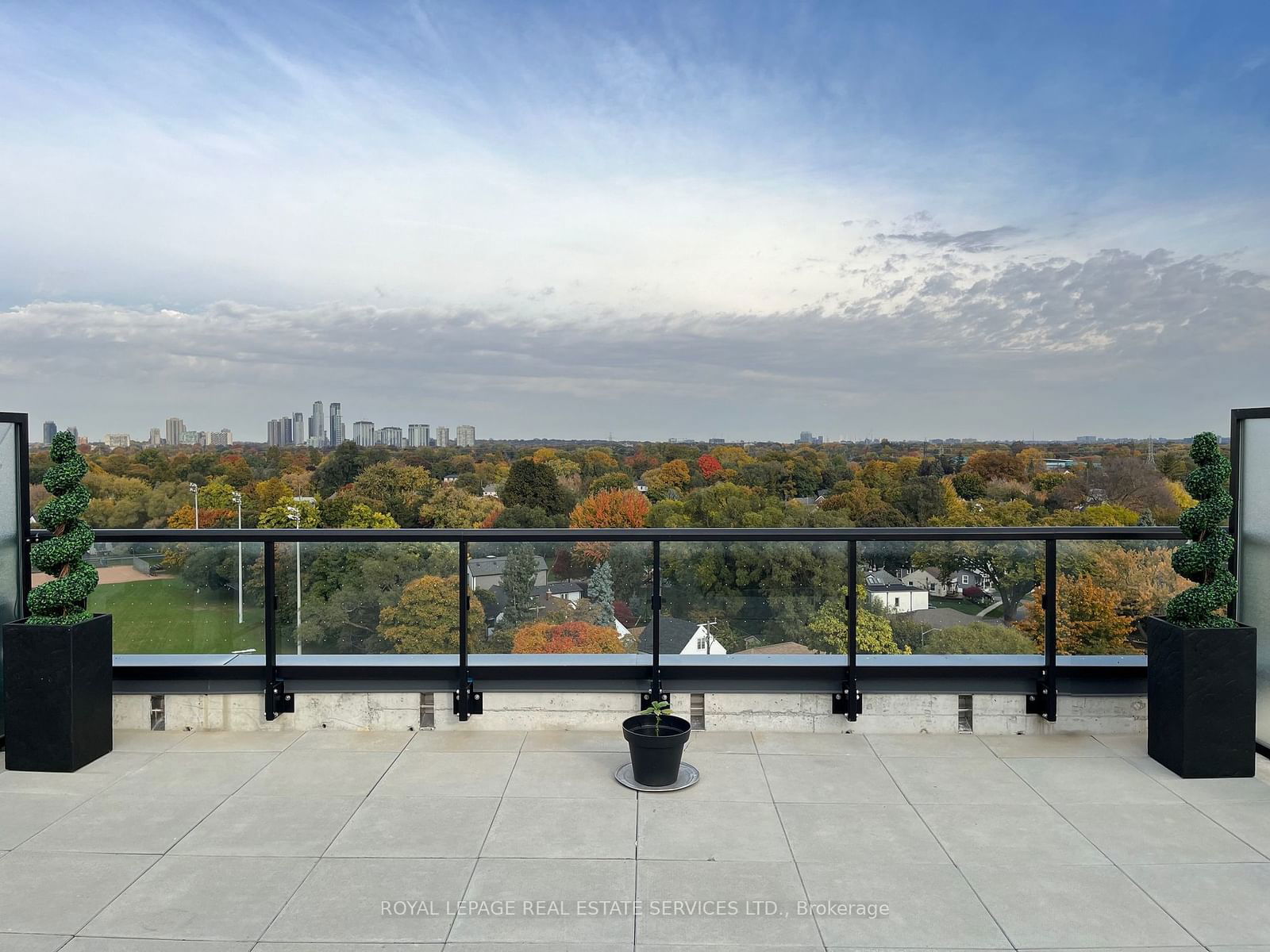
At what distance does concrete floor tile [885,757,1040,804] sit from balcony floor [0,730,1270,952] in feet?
0.05

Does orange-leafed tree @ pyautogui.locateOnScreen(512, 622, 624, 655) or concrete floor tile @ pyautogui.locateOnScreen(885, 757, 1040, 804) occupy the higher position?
orange-leafed tree @ pyautogui.locateOnScreen(512, 622, 624, 655)

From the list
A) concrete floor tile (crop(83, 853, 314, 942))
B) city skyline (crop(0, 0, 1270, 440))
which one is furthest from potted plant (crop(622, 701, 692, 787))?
city skyline (crop(0, 0, 1270, 440))

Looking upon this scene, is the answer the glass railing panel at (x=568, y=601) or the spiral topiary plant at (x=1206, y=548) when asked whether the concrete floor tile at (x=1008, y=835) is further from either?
the glass railing panel at (x=568, y=601)

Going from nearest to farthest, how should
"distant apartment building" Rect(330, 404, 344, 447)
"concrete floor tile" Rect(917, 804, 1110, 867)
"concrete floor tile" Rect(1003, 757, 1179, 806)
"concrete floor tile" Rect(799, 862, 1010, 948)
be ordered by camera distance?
1. "concrete floor tile" Rect(799, 862, 1010, 948)
2. "concrete floor tile" Rect(917, 804, 1110, 867)
3. "concrete floor tile" Rect(1003, 757, 1179, 806)
4. "distant apartment building" Rect(330, 404, 344, 447)

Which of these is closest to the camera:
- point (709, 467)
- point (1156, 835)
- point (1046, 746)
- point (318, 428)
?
point (1156, 835)

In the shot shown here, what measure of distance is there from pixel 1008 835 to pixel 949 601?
57.5 inches

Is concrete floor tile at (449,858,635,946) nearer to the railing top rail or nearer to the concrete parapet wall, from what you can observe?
the concrete parapet wall

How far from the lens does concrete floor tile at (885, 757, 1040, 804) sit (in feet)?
11.2

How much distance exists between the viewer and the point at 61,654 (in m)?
3.73

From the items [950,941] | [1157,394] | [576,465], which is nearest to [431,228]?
[576,465]

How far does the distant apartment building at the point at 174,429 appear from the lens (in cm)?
1926

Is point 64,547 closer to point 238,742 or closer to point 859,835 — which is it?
point 238,742

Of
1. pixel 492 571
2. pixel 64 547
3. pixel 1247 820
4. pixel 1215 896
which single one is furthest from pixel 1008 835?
pixel 64 547

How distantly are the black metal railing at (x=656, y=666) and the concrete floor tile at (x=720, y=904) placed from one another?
1551mm
